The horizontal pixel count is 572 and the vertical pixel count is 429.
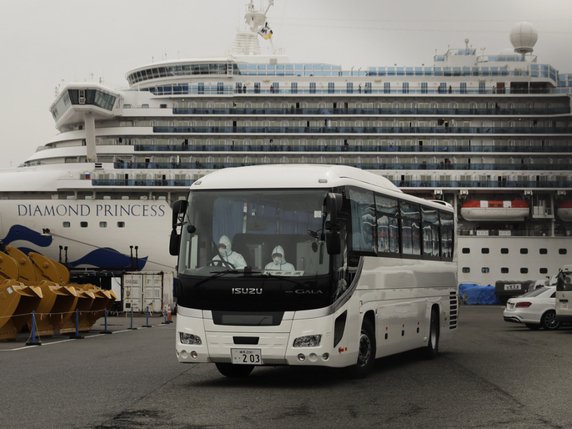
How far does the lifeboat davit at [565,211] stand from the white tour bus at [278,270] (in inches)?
2064

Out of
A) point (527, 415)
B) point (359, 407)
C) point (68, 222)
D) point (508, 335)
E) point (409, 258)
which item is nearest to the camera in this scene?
point (527, 415)

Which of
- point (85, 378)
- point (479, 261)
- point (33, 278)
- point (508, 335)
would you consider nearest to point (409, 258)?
point (85, 378)

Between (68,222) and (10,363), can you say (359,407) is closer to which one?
(10,363)

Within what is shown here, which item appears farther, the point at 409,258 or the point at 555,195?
the point at 555,195

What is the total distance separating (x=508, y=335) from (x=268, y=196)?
14.2m

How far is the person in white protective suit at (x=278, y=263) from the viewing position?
44.2ft

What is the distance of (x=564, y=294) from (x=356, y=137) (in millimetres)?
39675

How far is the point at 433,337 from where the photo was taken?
18.7 meters

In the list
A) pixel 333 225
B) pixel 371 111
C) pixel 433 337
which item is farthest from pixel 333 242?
pixel 371 111

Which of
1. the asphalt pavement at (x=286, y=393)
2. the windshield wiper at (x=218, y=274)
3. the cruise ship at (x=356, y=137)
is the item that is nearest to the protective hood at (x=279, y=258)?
the windshield wiper at (x=218, y=274)

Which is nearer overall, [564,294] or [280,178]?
[280,178]

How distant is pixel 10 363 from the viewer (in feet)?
57.0

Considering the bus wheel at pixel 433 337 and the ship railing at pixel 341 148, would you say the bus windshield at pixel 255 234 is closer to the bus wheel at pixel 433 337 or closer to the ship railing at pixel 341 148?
the bus wheel at pixel 433 337

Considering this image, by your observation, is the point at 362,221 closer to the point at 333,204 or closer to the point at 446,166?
the point at 333,204
